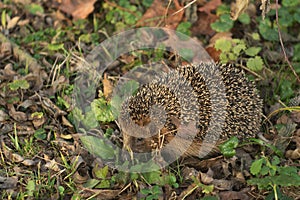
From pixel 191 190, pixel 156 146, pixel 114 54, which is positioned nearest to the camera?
pixel 191 190

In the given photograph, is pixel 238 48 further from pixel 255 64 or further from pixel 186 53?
pixel 186 53

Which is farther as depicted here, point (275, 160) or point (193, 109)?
point (193, 109)

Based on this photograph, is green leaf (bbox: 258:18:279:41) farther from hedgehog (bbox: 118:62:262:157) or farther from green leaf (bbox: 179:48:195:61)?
hedgehog (bbox: 118:62:262:157)

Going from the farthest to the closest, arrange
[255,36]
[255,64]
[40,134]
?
1. [255,36]
2. [255,64]
3. [40,134]

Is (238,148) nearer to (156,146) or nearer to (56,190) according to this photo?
(156,146)

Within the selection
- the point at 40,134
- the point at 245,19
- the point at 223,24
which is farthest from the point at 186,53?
the point at 40,134

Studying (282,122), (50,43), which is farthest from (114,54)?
(282,122)
